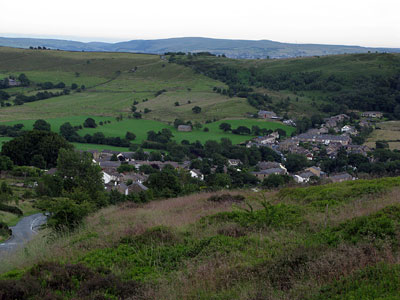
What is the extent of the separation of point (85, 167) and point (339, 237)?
22.3m

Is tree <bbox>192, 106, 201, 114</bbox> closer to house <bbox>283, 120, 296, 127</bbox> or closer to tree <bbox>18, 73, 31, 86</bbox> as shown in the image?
house <bbox>283, 120, 296, 127</bbox>

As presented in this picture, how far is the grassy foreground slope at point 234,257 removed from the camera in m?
5.76

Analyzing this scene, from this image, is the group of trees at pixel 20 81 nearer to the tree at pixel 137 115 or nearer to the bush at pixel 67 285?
the tree at pixel 137 115

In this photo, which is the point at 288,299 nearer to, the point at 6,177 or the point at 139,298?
the point at 139,298

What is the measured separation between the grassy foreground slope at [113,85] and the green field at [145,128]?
13.7ft

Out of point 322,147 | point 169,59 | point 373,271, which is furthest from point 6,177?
point 169,59

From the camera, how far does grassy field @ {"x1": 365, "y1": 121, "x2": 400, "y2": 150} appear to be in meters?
64.3

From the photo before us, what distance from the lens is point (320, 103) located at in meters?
96.5

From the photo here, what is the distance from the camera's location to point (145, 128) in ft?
247

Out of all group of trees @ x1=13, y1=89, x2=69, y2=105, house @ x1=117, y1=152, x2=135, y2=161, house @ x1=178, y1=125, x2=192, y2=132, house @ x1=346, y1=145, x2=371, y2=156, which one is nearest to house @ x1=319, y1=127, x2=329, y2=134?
house @ x1=346, y1=145, x2=371, y2=156

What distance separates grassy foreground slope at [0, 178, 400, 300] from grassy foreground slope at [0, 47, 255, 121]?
7299cm

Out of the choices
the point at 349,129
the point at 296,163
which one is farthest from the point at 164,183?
the point at 349,129

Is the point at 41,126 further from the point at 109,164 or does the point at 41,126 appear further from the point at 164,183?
the point at 164,183

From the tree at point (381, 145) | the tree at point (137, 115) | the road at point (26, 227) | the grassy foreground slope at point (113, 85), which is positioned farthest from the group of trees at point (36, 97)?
the tree at point (381, 145)
